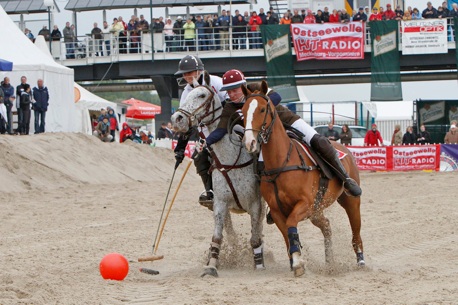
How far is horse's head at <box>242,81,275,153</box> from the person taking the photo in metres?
8.73

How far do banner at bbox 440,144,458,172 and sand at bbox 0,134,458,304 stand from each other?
3.85 meters

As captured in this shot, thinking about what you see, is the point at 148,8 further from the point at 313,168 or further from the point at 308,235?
the point at 313,168

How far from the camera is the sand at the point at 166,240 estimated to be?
807 cm

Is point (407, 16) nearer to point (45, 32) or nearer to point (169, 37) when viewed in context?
point (169, 37)

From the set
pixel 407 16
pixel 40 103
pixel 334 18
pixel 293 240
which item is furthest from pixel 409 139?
pixel 293 240

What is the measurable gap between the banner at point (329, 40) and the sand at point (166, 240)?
451 inches

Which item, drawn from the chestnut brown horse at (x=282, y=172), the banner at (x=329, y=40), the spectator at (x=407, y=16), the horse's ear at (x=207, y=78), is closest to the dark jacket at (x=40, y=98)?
the banner at (x=329, y=40)

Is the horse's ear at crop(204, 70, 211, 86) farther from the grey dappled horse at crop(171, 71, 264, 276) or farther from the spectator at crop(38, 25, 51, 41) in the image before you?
the spectator at crop(38, 25, 51, 41)

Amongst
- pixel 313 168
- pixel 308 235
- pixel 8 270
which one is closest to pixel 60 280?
pixel 8 270

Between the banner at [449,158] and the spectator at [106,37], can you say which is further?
the spectator at [106,37]

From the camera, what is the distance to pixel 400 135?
31.9m

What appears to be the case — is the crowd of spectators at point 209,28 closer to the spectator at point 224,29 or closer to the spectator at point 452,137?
the spectator at point 224,29

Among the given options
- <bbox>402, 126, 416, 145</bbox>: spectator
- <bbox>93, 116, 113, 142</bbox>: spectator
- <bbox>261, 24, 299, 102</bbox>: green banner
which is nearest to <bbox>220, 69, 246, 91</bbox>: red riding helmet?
<bbox>93, 116, 113, 142</bbox>: spectator

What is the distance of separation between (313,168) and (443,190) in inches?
484
